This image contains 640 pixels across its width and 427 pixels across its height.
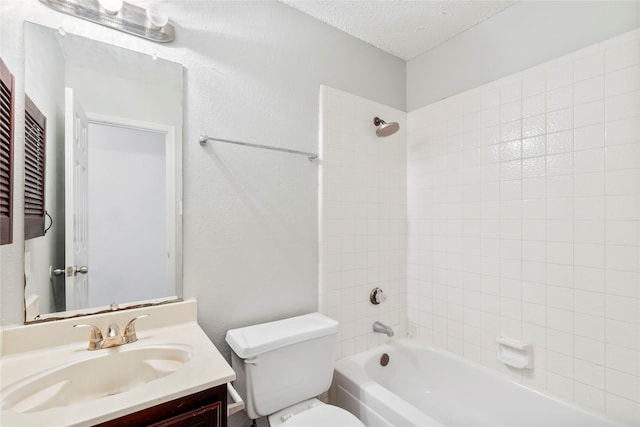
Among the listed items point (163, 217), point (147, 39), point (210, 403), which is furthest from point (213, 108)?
point (210, 403)

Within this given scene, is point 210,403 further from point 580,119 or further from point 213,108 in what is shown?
point 580,119

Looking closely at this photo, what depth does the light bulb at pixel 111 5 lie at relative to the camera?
1157 mm

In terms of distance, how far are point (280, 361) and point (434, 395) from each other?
115 cm

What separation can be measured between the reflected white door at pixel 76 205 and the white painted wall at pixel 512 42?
1982 mm

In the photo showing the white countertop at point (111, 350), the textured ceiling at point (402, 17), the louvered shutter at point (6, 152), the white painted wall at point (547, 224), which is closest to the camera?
the white countertop at point (111, 350)

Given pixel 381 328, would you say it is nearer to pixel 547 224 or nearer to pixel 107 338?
pixel 547 224

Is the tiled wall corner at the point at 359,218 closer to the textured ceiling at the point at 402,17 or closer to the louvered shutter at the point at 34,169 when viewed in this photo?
the textured ceiling at the point at 402,17

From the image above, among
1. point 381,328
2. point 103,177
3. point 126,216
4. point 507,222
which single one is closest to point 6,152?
point 103,177

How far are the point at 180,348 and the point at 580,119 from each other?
78.7 inches

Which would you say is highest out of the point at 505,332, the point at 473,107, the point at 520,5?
the point at 520,5

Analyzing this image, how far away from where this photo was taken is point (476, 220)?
Result: 1844 millimetres

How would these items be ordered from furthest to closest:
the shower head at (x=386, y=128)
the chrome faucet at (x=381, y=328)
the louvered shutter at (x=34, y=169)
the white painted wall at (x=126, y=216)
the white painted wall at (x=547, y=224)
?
the chrome faucet at (x=381, y=328), the shower head at (x=386, y=128), the white painted wall at (x=547, y=224), the white painted wall at (x=126, y=216), the louvered shutter at (x=34, y=169)

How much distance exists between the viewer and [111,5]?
1165mm

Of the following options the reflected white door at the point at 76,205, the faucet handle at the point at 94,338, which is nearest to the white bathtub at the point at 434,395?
the faucet handle at the point at 94,338
